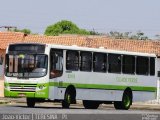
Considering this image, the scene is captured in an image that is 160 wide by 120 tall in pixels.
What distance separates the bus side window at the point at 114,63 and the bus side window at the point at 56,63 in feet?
12.2

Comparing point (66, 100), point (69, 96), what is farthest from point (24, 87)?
point (69, 96)

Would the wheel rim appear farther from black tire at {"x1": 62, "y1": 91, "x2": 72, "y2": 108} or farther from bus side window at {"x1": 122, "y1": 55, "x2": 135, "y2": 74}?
black tire at {"x1": 62, "y1": 91, "x2": 72, "y2": 108}

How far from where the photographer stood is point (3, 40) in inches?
2963

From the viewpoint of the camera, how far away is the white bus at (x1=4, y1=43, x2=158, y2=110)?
3084 cm

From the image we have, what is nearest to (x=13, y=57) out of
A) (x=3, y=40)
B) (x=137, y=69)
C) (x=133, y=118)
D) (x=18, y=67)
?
(x=18, y=67)

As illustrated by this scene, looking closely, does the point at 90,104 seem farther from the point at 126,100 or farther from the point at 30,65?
the point at 30,65

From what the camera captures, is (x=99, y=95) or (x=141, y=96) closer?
(x=99, y=95)

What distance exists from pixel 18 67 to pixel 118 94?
6299 millimetres

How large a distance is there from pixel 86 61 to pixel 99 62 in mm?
1073

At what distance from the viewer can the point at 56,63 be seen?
3119 centimetres

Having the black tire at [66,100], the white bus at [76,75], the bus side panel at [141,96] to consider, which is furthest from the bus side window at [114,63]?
the black tire at [66,100]

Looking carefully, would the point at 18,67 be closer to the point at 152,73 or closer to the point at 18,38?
the point at 152,73

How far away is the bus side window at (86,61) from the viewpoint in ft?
108

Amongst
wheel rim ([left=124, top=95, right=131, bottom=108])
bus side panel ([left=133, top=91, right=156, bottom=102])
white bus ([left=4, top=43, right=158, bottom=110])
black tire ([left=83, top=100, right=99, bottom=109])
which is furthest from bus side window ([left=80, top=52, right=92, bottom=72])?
bus side panel ([left=133, top=91, right=156, bottom=102])
